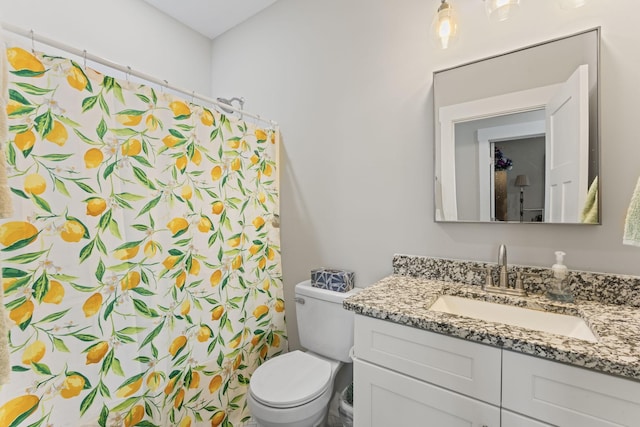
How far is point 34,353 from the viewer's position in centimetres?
98

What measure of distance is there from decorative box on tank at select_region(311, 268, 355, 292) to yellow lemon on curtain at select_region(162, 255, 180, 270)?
2.40ft

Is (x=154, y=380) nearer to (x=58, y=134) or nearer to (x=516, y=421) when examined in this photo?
(x=58, y=134)

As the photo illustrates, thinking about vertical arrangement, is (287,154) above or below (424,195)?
above

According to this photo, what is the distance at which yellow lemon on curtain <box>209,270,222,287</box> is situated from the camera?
1541 millimetres

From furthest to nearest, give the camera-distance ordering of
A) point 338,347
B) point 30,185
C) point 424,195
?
point 338,347 → point 424,195 → point 30,185

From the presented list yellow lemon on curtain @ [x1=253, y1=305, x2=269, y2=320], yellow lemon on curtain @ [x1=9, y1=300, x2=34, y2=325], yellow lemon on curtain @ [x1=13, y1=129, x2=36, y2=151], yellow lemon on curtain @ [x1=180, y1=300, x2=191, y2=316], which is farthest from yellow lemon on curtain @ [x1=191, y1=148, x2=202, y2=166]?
yellow lemon on curtain @ [x1=253, y1=305, x2=269, y2=320]

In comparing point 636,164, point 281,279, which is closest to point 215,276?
point 281,279

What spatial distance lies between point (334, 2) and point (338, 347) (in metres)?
1.95

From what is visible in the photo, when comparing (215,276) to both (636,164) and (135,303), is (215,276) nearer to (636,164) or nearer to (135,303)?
(135,303)

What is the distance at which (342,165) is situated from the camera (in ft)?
5.55

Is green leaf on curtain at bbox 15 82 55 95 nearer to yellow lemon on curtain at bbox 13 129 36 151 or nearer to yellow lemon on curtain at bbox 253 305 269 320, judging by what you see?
yellow lemon on curtain at bbox 13 129 36 151

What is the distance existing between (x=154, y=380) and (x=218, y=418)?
0.51 metres

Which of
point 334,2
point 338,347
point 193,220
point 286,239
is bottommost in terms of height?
point 338,347

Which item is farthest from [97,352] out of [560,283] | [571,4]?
[571,4]
